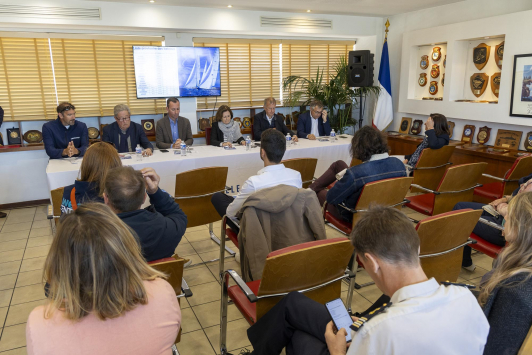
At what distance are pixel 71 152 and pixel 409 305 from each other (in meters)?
4.01

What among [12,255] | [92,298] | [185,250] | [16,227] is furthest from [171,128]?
[92,298]

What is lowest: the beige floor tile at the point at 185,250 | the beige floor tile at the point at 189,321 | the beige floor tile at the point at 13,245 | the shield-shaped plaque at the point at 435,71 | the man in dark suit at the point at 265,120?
the beige floor tile at the point at 189,321

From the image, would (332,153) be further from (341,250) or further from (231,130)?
(341,250)

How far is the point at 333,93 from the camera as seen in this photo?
657 centimetres

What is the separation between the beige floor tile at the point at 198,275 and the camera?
3195mm

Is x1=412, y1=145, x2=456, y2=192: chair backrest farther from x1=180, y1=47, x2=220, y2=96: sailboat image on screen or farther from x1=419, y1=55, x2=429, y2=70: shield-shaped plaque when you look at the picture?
x1=180, y1=47, x2=220, y2=96: sailboat image on screen

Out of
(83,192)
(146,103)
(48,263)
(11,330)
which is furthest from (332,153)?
(48,263)

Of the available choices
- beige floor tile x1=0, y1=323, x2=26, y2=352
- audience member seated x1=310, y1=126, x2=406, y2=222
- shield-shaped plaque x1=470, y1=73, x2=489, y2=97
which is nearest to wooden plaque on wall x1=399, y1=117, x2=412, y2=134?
shield-shaped plaque x1=470, y1=73, x2=489, y2=97

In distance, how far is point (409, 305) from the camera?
1102 mm

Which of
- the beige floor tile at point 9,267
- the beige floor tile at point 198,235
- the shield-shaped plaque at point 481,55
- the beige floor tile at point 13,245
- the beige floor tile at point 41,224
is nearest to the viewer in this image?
the beige floor tile at point 9,267

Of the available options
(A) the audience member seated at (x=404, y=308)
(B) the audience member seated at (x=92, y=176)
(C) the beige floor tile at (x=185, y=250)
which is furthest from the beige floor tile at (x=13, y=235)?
(A) the audience member seated at (x=404, y=308)

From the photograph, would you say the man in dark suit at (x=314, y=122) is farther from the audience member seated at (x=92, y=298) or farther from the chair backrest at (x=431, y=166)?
the audience member seated at (x=92, y=298)

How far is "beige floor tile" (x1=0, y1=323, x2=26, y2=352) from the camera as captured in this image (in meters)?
2.42

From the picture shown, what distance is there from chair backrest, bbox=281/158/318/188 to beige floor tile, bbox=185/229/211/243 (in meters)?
1.19
